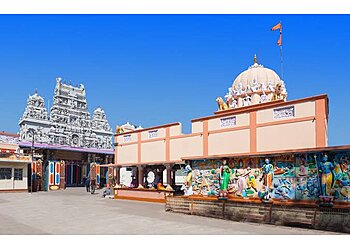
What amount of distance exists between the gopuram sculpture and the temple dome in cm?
3841

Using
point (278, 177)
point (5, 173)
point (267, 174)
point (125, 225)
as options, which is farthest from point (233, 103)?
point (5, 173)

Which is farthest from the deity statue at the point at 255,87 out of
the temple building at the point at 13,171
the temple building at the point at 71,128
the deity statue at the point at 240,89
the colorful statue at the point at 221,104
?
the temple building at the point at 71,128

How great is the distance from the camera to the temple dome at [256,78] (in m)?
28.2

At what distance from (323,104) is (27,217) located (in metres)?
13.7

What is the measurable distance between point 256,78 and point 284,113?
1101cm

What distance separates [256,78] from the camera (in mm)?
28609

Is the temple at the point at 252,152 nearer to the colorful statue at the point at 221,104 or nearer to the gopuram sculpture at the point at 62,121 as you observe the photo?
the colorful statue at the point at 221,104

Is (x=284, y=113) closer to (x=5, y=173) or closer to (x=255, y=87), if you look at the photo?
(x=255, y=87)

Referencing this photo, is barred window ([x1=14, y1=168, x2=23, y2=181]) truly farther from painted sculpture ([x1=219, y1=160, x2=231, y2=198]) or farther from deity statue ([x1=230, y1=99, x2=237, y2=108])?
painted sculpture ([x1=219, y1=160, x2=231, y2=198])

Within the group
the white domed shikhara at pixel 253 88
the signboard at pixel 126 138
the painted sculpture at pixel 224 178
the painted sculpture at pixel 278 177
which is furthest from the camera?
the signboard at pixel 126 138

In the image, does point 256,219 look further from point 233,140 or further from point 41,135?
point 41,135

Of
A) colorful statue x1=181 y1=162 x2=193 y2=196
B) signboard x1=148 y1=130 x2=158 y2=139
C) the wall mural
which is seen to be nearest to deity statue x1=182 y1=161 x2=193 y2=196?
colorful statue x1=181 y1=162 x2=193 y2=196

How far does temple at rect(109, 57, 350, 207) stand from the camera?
42.4 ft

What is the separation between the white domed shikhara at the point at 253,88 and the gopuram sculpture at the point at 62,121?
38208mm
